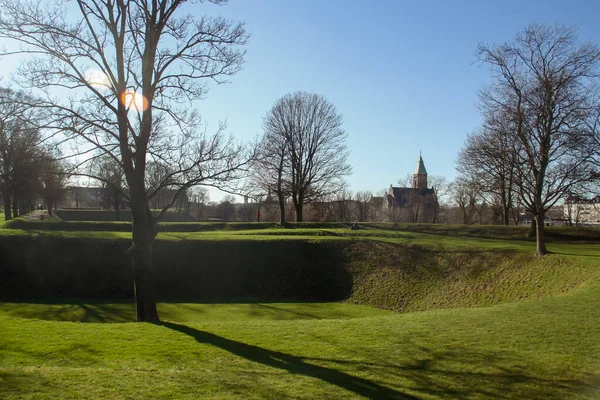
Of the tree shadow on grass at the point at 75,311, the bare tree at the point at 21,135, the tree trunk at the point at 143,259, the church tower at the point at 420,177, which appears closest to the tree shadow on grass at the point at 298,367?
the tree trunk at the point at 143,259

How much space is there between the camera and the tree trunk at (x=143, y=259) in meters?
11.9

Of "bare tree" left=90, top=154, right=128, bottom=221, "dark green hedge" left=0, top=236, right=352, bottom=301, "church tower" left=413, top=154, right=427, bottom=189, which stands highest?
"church tower" left=413, top=154, right=427, bottom=189

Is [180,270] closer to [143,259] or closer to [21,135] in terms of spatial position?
[143,259]

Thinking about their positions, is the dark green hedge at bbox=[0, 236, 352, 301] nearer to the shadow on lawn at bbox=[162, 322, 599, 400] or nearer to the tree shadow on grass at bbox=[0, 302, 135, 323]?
the tree shadow on grass at bbox=[0, 302, 135, 323]

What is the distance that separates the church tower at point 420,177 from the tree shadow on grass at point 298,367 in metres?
68.3

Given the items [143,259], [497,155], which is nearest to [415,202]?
[497,155]

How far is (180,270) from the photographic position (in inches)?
922

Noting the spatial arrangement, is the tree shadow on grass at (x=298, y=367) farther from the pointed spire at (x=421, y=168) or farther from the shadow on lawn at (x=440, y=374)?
the pointed spire at (x=421, y=168)

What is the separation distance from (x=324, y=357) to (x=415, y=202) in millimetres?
63192

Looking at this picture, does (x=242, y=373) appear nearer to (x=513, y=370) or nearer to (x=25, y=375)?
(x=25, y=375)

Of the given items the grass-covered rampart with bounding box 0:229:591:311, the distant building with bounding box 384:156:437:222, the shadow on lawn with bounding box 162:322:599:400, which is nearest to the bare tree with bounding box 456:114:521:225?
the grass-covered rampart with bounding box 0:229:591:311

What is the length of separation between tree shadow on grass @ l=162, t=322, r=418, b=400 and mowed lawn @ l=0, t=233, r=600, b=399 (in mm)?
19

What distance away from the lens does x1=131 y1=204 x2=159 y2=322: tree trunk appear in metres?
11.9

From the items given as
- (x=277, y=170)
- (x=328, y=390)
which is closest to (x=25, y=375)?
(x=328, y=390)
